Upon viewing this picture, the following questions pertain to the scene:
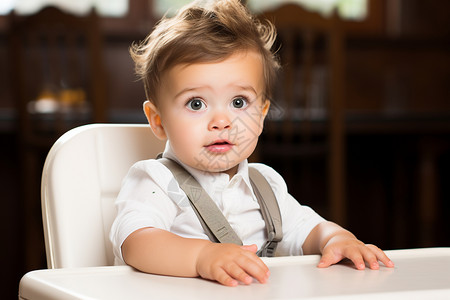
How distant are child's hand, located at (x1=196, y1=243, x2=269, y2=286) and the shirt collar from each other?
0.21m

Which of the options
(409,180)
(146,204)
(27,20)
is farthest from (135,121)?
(146,204)

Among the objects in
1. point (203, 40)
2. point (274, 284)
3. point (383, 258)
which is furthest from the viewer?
point (203, 40)

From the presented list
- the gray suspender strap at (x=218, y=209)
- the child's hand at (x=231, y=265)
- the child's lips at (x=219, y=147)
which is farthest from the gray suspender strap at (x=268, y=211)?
the child's hand at (x=231, y=265)

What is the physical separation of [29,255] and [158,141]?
161 centimetres

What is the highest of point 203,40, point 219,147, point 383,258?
point 203,40

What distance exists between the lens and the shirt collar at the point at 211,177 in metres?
0.85

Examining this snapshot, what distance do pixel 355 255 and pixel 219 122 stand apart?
21cm

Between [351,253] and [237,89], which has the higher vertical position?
[237,89]

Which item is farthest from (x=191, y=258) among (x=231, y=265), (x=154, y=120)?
(x=154, y=120)

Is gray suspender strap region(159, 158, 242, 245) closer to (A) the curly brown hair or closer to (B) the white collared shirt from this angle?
(B) the white collared shirt

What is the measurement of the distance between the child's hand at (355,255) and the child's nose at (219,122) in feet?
0.59

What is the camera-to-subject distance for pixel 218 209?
81 cm

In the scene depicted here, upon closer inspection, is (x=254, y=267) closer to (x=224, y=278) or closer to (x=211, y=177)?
(x=224, y=278)

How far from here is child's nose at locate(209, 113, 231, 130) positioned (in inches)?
30.5
